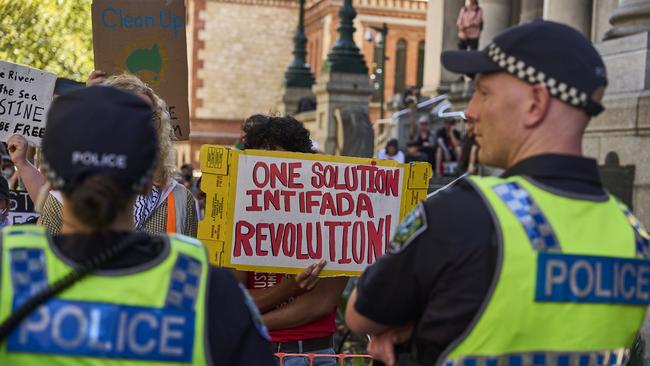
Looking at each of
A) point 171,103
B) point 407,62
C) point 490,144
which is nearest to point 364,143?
point 171,103

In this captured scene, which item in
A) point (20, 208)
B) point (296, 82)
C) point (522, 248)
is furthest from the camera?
point (296, 82)

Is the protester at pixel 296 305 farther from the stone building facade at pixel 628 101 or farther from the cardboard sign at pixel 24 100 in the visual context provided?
the stone building facade at pixel 628 101

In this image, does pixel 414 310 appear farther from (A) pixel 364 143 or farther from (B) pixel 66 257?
(A) pixel 364 143

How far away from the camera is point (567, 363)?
272 cm

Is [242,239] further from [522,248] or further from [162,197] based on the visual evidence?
[522,248]

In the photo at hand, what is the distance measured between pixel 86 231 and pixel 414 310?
0.88m

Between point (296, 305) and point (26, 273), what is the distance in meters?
2.09

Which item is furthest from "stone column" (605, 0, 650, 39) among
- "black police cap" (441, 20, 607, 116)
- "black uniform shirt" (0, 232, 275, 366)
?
"black uniform shirt" (0, 232, 275, 366)

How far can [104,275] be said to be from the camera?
2350 mm

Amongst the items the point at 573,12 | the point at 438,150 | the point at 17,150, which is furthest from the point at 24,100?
the point at 573,12

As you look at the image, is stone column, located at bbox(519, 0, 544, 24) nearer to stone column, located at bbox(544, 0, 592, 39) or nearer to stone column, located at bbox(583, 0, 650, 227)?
stone column, located at bbox(544, 0, 592, 39)

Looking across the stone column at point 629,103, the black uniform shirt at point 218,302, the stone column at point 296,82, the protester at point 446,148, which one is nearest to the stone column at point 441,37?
the stone column at point 296,82

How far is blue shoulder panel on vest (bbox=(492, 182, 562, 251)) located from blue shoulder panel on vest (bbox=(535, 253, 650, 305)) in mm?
31

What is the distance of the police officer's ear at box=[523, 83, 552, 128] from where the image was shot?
2775 millimetres
